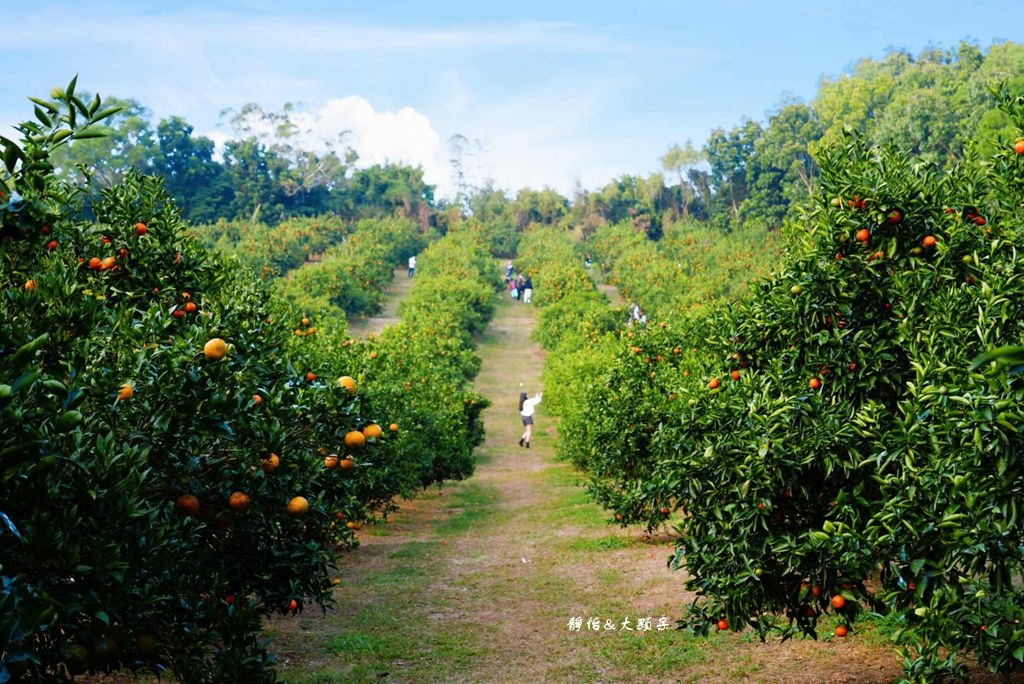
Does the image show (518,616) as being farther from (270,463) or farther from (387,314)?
(387,314)

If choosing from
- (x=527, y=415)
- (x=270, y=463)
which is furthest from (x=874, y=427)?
(x=527, y=415)

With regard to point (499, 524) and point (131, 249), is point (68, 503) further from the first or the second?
point (499, 524)

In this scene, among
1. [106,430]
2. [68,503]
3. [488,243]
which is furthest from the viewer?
[488,243]

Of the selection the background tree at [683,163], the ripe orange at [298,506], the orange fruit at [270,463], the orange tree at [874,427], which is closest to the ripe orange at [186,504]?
the orange fruit at [270,463]

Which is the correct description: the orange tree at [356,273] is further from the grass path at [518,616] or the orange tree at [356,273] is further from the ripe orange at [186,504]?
the ripe orange at [186,504]

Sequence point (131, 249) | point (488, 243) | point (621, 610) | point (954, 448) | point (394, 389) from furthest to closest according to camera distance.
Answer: point (488, 243)
point (394, 389)
point (621, 610)
point (131, 249)
point (954, 448)

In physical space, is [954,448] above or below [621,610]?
above

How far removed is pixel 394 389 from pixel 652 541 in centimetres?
466

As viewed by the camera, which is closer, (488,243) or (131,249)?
(131,249)

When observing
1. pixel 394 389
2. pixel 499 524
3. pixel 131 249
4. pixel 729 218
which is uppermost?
pixel 729 218

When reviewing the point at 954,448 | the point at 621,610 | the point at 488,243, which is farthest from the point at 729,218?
the point at 954,448

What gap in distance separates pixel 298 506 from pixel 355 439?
66cm

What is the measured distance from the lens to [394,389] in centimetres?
1438

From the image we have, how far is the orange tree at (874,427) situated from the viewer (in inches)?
190
